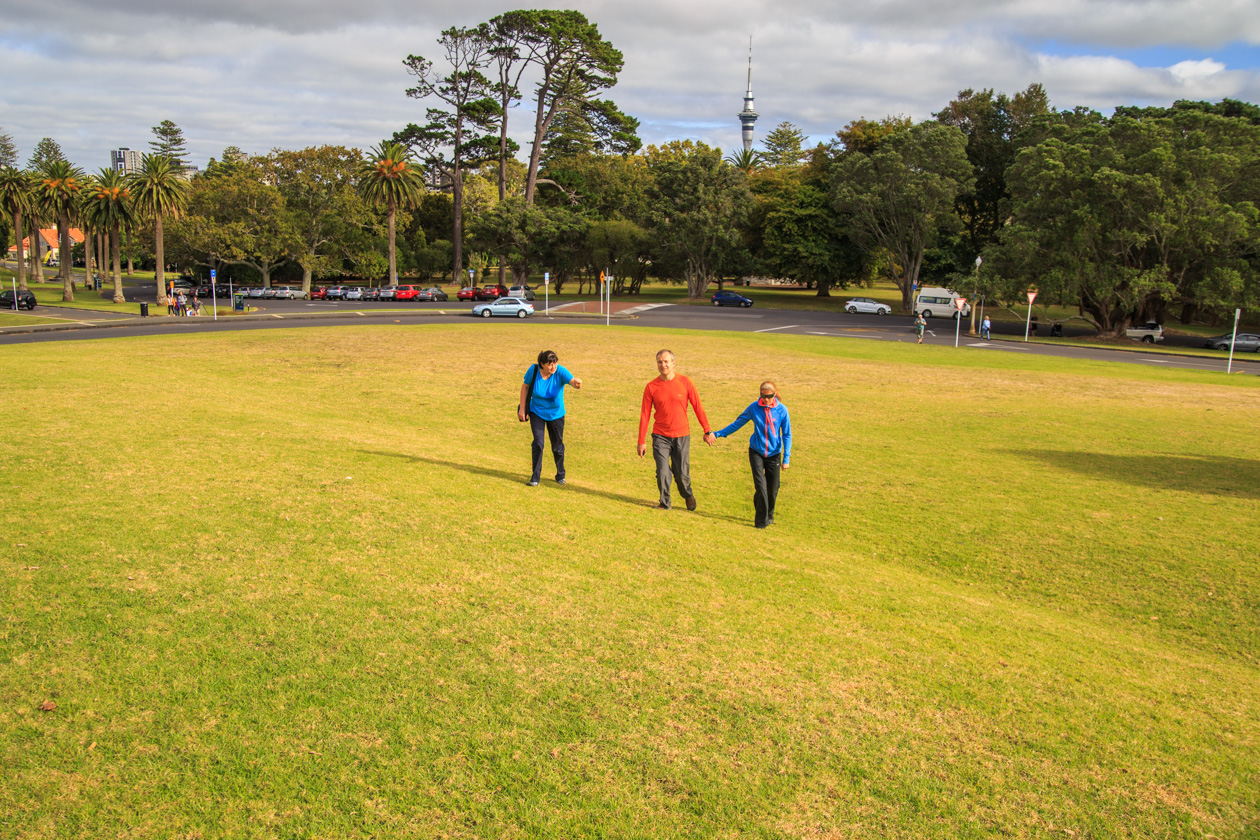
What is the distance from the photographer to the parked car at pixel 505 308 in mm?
53625

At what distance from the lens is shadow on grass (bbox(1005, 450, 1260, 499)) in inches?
478

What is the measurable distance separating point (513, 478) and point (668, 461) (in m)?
2.29

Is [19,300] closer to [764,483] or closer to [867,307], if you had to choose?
[764,483]

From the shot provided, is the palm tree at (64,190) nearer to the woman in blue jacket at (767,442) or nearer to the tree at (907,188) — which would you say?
the tree at (907,188)

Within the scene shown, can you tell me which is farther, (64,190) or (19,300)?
(64,190)

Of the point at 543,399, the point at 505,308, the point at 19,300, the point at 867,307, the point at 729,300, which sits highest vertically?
the point at 729,300

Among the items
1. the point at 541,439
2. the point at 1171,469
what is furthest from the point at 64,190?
the point at 1171,469

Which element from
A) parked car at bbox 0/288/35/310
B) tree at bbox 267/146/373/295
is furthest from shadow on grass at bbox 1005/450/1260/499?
tree at bbox 267/146/373/295

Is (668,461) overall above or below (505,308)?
below

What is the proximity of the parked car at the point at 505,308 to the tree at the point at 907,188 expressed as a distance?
2872cm

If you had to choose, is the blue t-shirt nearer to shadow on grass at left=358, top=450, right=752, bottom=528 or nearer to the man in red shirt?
shadow on grass at left=358, top=450, right=752, bottom=528

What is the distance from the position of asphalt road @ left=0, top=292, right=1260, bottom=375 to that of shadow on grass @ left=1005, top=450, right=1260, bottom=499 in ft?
77.6

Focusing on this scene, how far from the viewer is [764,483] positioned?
959 centimetres

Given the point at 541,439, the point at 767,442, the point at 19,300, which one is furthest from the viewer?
the point at 19,300
